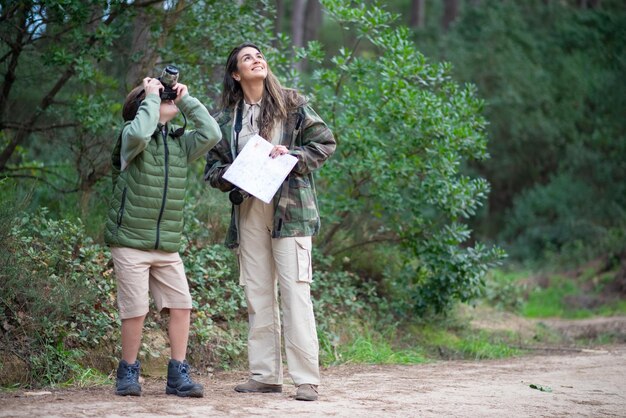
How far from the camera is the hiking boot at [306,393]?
5395 millimetres

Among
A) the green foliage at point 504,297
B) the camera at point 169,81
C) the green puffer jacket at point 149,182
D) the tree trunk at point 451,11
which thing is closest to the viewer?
the green puffer jacket at point 149,182

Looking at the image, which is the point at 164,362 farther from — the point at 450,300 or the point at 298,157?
the point at 450,300

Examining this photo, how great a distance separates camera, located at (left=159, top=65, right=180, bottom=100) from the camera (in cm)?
539

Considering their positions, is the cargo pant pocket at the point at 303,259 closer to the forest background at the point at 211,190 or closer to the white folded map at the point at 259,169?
the white folded map at the point at 259,169

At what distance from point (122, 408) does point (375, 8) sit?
517 cm

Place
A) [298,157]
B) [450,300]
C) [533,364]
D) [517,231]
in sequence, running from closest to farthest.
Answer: [298,157] < [533,364] < [450,300] < [517,231]

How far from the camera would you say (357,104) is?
8797 mm

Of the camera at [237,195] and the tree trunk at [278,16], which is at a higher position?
the tree trunk at [278,16]

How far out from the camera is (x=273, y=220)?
219 inches

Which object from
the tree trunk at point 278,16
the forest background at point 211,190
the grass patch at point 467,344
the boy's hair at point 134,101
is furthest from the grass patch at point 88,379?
the tree trunk at point 278,16

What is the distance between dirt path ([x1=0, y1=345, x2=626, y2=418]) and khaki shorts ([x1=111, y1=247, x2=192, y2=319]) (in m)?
0.57

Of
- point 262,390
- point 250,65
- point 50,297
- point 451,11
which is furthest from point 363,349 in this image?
point 451,11

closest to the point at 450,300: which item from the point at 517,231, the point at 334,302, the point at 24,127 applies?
the point at 334,302

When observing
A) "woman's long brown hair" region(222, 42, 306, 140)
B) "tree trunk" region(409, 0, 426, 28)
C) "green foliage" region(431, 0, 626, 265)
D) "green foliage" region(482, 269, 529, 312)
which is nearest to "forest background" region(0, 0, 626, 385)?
"woman's long brown hair" region(222, 42, 306, 140)
